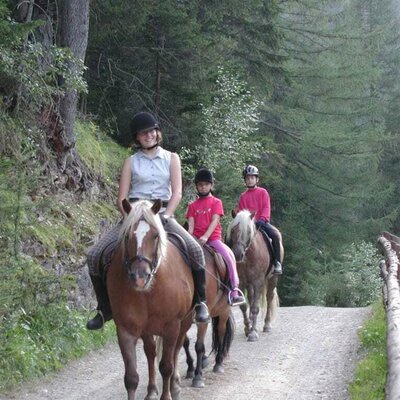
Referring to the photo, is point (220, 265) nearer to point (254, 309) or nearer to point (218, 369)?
point (218, 369)

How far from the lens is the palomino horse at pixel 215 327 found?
8.75 metres

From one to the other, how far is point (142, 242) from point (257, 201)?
689 cm

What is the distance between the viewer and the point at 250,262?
13039mm

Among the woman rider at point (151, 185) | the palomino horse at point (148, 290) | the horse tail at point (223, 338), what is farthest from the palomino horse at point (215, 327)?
the palomino horse at point (148, 290)

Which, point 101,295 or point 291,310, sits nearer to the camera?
point 101,295

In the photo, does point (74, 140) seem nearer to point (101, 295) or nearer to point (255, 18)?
point (101, 295)

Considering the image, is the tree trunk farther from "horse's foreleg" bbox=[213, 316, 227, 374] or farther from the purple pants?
the purple pants

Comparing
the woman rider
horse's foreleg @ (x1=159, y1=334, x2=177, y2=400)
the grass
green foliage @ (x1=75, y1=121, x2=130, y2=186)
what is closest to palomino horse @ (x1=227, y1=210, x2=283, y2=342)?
the grass

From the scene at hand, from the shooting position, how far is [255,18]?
81.8 ft

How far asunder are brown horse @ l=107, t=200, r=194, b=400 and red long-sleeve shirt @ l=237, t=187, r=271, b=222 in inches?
235

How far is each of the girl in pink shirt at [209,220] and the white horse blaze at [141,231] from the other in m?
2.58

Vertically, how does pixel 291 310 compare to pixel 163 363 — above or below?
below

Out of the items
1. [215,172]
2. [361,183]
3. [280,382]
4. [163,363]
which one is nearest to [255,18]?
[215,172]

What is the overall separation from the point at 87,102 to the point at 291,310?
757 cm
